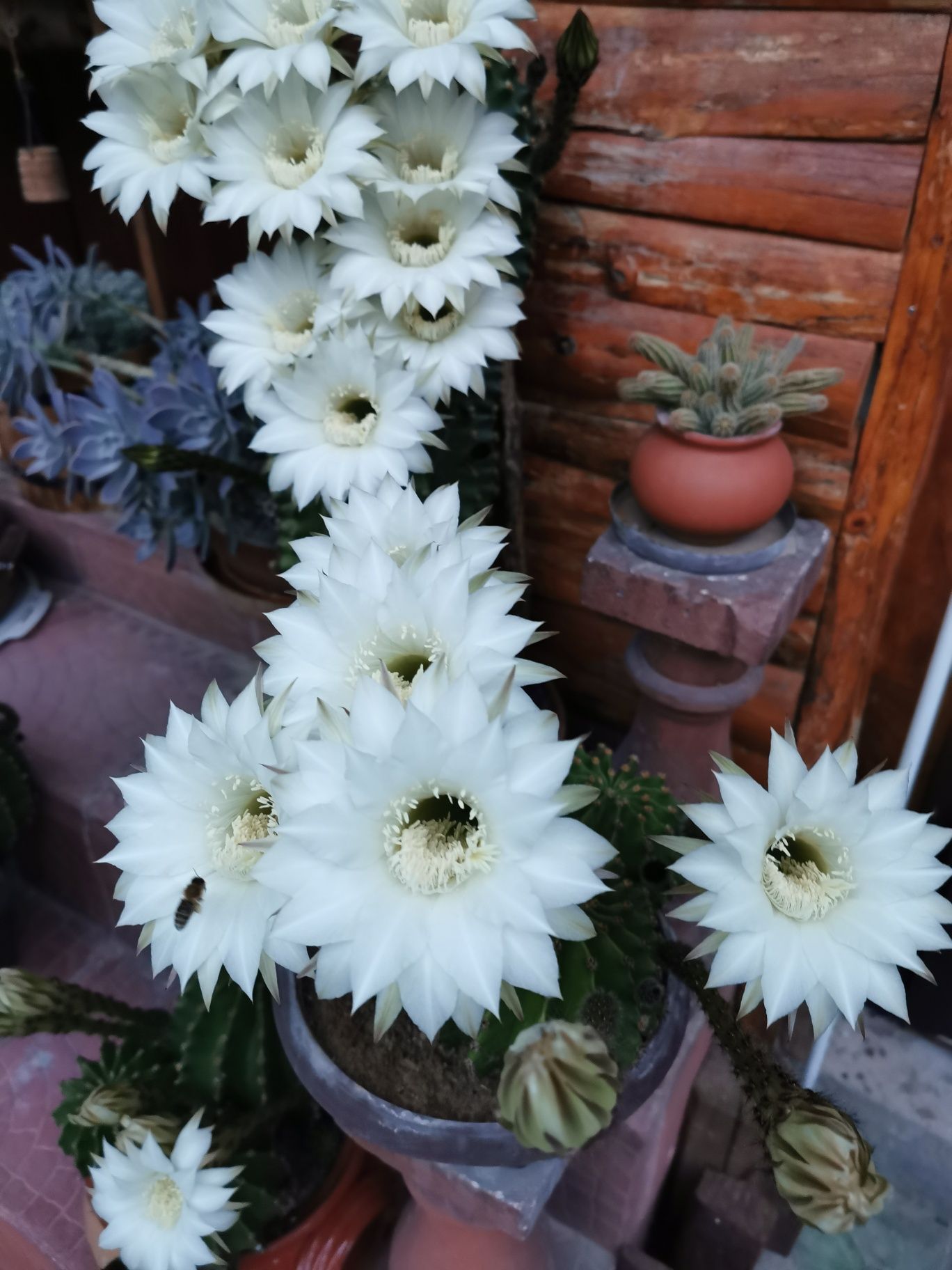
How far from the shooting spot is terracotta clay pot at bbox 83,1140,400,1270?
37.4 inches

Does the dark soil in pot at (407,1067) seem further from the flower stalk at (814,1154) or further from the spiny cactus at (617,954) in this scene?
the flower stalk at (814,1154)

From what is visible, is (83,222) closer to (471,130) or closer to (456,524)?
(471,130)

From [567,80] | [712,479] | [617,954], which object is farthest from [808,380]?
[617,954]

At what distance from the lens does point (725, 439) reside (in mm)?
952

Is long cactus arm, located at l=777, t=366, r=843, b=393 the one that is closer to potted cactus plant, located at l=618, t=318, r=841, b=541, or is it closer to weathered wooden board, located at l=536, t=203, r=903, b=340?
potted cactus plant, located at l=618, t=318, r=841, b=541

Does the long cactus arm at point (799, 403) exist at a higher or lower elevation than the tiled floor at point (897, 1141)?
higher

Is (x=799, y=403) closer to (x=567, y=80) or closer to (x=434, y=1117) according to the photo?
(x=567, y=80)

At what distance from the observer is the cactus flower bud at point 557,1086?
46 centimetres

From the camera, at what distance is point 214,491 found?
1.33 meters

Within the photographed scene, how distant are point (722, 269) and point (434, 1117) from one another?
3.07 feet

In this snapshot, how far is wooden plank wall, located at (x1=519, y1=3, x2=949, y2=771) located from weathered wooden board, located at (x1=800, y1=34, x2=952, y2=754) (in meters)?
0.02

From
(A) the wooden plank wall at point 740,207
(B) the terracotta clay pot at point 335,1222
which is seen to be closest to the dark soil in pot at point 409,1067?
(B) the terracotta clay pot at point 335,1222

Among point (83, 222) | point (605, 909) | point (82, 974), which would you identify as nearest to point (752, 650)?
point (605, 909)

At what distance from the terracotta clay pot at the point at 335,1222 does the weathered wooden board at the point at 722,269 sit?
1.06 m
